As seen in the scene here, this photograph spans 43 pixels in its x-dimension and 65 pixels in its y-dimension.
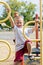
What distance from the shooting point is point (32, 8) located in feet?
12.7

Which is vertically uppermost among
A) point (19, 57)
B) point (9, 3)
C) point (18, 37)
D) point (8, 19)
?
point (9, 3)

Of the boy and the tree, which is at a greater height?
the tree

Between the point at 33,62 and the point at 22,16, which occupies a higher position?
the point at 22,16

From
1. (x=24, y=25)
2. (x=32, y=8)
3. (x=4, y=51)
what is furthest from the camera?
(x=4, y=51)

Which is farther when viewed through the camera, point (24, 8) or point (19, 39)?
point (24, 8)

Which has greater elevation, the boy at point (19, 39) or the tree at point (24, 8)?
the tree at point (24, 8)

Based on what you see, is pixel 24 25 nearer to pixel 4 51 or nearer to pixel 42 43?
pixel 42 43

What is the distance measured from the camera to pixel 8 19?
358cm

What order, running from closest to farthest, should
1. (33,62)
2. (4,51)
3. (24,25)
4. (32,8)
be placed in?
→ (24,25), (32,8), (33,62), (4,51)

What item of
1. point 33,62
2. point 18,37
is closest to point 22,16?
point 18,37

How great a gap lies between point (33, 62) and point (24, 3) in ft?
4.67

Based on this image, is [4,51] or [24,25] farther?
[4,51]

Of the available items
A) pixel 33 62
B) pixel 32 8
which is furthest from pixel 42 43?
pixel 33 62

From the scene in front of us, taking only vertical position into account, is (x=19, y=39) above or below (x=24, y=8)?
below
